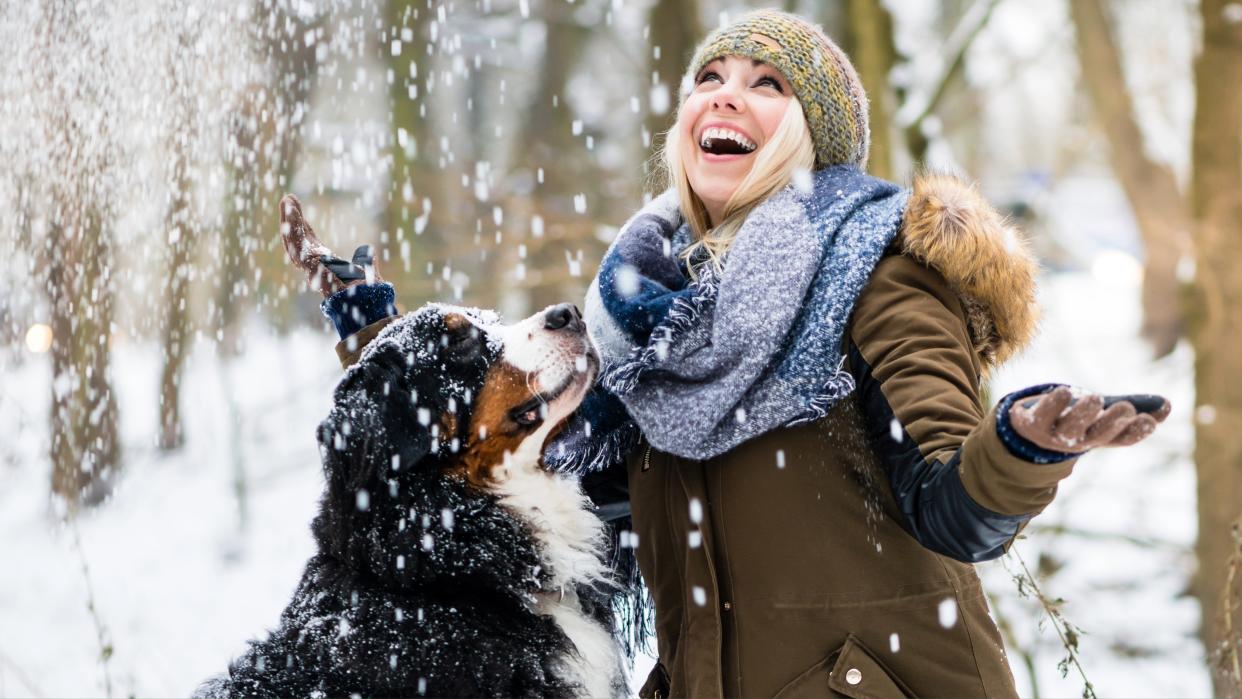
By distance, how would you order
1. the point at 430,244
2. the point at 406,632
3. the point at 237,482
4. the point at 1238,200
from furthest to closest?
the point at 237,482 < the point at 430,244 < the point at 1238,200 < the point at 406,632

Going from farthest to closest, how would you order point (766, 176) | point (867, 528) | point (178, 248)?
point (178, 248) < point (766, 176) < point (867, 528)

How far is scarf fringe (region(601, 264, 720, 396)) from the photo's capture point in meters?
2.66

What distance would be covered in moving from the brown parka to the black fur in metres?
0.45

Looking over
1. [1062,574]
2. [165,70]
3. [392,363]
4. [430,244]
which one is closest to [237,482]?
[430,244]

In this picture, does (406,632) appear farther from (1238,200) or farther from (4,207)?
(4,207)

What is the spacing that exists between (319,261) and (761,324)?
4.84 feet

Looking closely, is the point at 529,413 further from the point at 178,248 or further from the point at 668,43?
the point at 178,248

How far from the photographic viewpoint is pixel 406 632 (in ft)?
8.54

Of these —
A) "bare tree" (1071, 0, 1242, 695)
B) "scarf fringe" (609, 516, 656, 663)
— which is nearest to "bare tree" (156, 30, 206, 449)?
"scarf fringe" (609, 516, 656, 663)

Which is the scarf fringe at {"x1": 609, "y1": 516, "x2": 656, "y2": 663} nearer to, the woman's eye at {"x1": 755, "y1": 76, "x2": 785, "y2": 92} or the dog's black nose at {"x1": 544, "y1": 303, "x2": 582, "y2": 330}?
the dog's black nose at {"x1": 544, "y1": 303, "x2": 582, "y2": 330}

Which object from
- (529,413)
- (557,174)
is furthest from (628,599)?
(557,174)

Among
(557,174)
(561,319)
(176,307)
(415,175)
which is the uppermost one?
(176,307)

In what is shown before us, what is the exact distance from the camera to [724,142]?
3002 mm

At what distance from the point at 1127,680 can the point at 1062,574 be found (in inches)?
67.4
